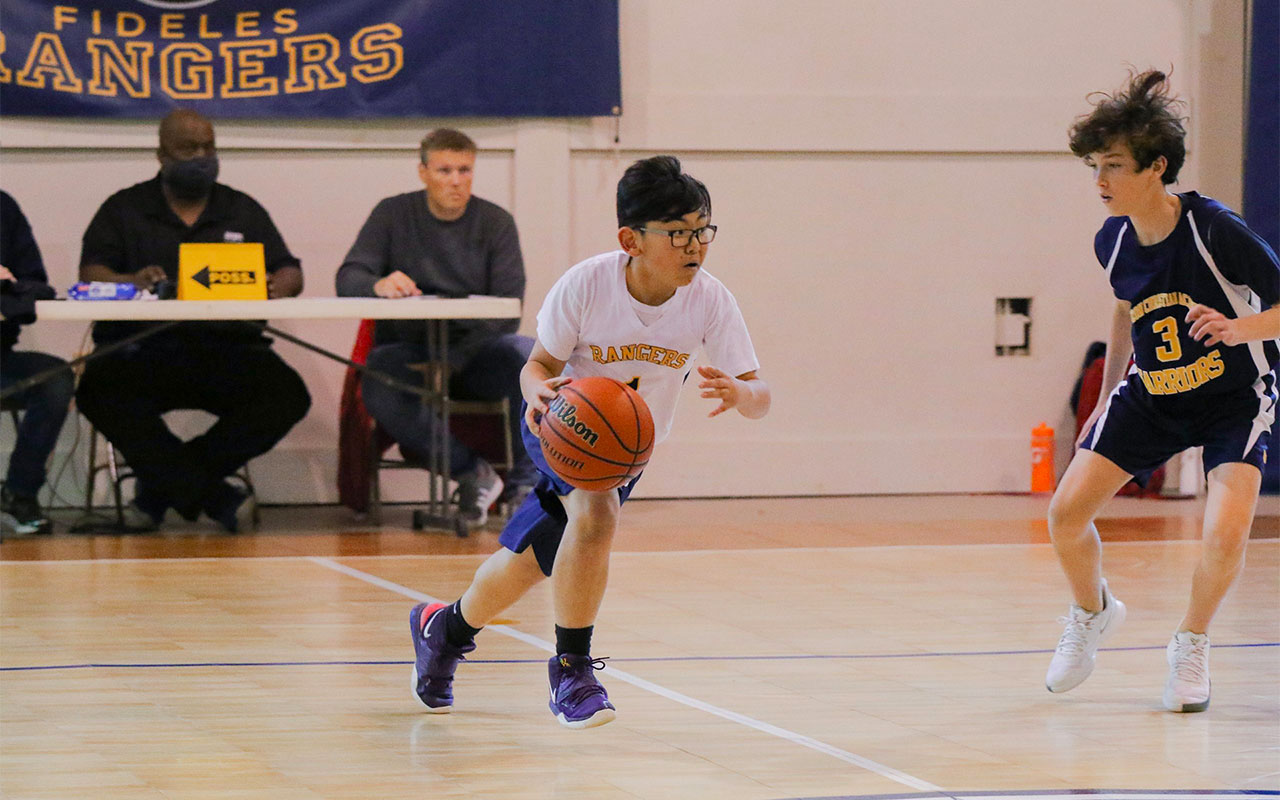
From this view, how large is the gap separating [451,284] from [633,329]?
3483 millimetres

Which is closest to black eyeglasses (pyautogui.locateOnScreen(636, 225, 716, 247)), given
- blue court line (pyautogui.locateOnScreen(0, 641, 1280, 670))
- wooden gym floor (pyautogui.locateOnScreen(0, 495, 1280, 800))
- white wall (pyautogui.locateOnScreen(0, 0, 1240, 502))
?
wooden gym floor (pyautogui.locateOnScreen(0, 495, 1280, 800))

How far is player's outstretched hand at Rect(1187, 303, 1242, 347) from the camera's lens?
329cm

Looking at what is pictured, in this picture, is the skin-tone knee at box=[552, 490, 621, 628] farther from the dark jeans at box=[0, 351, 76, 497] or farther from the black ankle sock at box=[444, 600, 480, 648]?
the dark jeans at box=[0, 351, 76, 497]

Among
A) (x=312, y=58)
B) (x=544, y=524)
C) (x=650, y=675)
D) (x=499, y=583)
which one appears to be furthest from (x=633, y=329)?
(x=312, y=58)

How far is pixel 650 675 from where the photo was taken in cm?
385

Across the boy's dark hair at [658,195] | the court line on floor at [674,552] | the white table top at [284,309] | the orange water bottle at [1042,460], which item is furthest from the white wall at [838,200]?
the boy's dark hair at [658,195]

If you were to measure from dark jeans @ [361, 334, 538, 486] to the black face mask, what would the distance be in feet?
3.32

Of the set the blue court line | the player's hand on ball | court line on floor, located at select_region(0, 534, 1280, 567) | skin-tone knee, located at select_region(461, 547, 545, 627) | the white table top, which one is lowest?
court line on floor, located at select_region(0, 534, 1280, 567)

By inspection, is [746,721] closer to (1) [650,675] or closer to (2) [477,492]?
(1) [650,675]

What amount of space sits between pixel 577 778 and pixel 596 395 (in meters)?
0.75

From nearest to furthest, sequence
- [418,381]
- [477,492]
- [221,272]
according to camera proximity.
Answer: [221,272] → [477,492] → [418,381]

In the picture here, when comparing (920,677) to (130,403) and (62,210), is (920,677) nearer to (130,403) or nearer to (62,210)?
(130,403)

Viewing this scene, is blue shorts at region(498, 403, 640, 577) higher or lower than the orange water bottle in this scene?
higher

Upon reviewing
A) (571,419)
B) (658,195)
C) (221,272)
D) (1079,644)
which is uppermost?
(658,195)
